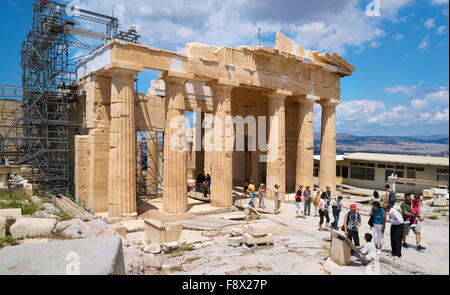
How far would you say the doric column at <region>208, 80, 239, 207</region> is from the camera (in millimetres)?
16906

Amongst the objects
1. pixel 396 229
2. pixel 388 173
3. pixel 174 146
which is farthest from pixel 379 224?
pixel 388 173

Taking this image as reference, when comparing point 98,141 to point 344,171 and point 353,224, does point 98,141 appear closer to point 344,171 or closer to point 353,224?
point 353,224

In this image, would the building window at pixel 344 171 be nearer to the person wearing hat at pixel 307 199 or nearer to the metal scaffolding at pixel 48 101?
the person wearing hat at pixel 307 199

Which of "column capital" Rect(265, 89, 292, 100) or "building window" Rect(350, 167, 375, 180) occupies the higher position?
"column capital" Rect(265, 89, 292, 100)

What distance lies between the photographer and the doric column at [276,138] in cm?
1955

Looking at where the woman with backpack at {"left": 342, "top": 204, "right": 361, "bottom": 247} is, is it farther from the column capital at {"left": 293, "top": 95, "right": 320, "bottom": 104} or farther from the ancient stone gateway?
the column capital at {"left": 293, "top": 95, "right": 320, "bottom": 104}

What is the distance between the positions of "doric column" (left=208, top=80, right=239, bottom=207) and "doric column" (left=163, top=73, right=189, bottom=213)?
2399 mm

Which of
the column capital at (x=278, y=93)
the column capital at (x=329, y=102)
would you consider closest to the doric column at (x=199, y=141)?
the column capital at (x=278, y=93)

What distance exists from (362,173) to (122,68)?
2213 cm

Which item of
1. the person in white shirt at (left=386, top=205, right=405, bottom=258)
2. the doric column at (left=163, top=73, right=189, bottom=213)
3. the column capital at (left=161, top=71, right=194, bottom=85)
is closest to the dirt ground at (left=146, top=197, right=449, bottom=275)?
the person in white shirt at (left=386, top=205, right=405, bottom=258)

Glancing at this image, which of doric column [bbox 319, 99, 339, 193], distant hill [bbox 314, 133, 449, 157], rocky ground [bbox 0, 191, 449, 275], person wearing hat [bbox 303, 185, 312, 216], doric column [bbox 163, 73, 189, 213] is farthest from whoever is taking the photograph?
doric column [bbox 319, 99, 339, 193]

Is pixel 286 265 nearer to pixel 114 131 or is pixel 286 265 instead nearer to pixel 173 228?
pixel 173 228

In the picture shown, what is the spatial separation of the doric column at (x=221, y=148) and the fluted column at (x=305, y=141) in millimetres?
6513
